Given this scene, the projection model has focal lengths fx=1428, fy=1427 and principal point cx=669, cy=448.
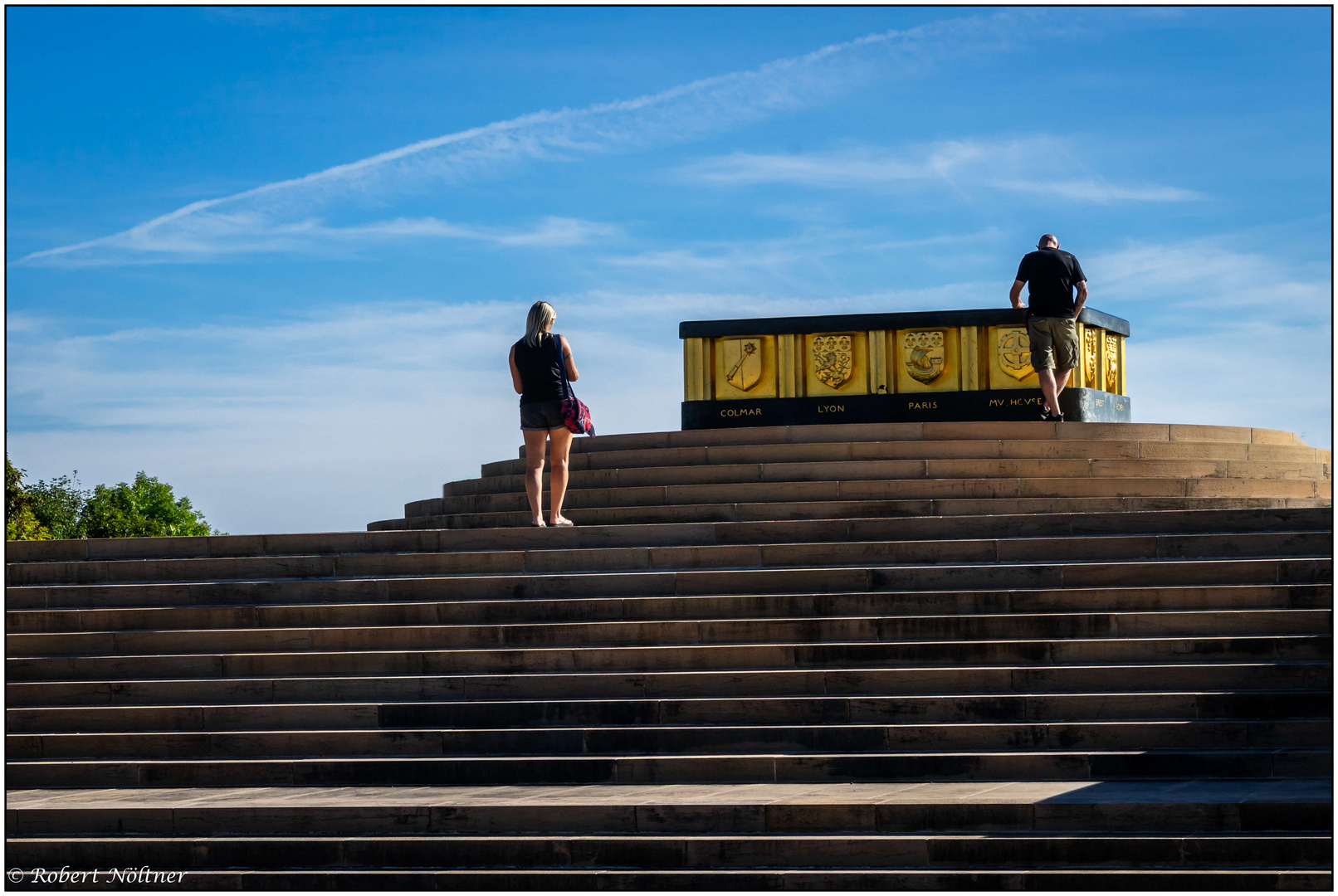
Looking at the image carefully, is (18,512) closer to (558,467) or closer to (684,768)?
(558,467)

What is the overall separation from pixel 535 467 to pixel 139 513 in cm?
5232

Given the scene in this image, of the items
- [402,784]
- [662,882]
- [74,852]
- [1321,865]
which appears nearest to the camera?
[1321,865]

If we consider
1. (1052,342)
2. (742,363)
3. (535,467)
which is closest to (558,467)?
(535,467)

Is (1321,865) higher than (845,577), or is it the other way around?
(845,577)

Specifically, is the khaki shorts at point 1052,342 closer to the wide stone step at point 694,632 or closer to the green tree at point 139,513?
the wide stone step at point 694,632

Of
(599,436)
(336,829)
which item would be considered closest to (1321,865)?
(336,829)

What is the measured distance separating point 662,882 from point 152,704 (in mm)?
3967

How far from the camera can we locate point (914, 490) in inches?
457

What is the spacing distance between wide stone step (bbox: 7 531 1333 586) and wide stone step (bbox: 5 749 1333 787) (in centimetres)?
204

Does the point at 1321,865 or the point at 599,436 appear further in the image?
the point at 599,436

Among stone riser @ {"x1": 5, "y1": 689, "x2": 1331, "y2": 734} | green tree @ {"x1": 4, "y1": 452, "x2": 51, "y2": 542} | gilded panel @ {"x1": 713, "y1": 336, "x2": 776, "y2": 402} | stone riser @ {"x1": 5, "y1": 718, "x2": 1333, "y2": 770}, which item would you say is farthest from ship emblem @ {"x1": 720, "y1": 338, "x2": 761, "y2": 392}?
green tree @ {"x1": 4, "y1": 452, "x2": 51, "y2": 542}

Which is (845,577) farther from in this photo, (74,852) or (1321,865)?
(74,852)

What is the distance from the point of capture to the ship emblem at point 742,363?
16.1 metres

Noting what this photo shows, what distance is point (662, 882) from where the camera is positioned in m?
6.30
